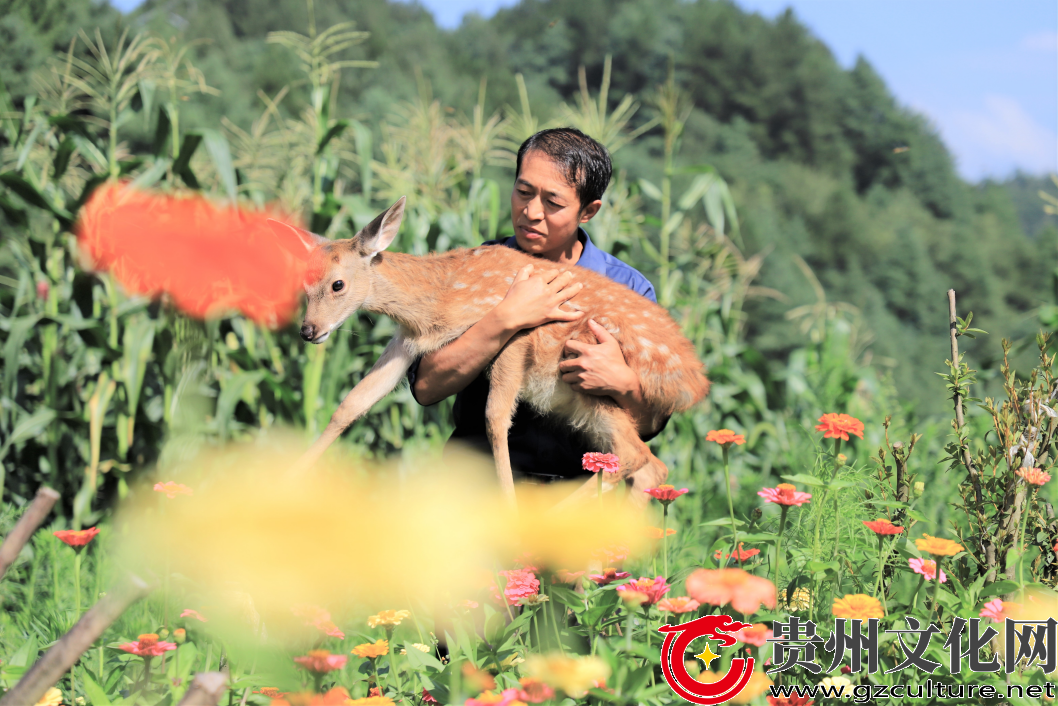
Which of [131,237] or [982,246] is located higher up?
[982,246]

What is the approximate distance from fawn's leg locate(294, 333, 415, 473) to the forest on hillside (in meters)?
23.7

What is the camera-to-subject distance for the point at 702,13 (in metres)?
73.4

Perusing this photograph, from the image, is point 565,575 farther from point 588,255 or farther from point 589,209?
point 588,255

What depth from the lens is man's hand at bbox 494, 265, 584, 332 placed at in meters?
2.83

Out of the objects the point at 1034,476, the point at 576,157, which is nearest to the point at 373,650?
the point at 1034,476

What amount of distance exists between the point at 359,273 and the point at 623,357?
1.09 meters

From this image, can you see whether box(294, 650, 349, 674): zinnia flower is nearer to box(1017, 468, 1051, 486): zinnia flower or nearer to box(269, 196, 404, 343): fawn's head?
box(269, 196, 404, 343): fawn's head

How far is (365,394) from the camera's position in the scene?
9.66 ft

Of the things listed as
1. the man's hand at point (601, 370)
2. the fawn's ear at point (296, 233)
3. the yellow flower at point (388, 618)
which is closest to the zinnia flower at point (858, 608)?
the yellow flower at point (388, 618)

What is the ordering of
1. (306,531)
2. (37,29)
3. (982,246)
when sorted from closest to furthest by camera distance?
(306,531) < (37,29) < (982,246)

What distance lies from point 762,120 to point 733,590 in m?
72.8

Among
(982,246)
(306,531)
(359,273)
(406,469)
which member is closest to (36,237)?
(406,469)

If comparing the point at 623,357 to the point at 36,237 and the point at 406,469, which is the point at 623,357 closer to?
the point at 406,469

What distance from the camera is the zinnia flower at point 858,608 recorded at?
5.69ft
